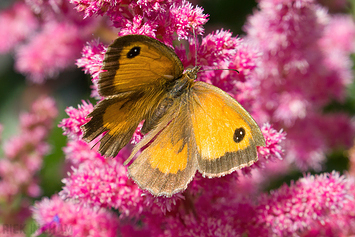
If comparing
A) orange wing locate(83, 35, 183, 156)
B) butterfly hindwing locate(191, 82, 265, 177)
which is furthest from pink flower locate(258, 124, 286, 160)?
orange wing locate(83, 35, 183, 156)

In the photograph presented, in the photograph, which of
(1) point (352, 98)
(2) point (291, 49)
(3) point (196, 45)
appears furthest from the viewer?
(1) point (352, 98)

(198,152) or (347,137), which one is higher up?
(198,152)

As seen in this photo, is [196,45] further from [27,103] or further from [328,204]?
[27,103]

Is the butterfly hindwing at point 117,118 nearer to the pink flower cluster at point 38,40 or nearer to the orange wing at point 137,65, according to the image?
the orange wing at point 137,65

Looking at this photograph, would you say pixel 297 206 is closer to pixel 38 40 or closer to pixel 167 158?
pixel 167 158

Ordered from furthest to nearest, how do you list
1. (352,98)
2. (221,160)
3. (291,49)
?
(352,98) → (291,49) → (221,160)

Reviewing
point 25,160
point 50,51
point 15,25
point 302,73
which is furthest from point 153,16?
point 15,25

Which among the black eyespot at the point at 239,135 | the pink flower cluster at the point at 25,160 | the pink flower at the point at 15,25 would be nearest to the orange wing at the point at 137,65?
the black eyespot at the point at 239,135

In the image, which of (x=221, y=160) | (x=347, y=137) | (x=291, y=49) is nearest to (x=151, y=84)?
(x=221, y=160)
